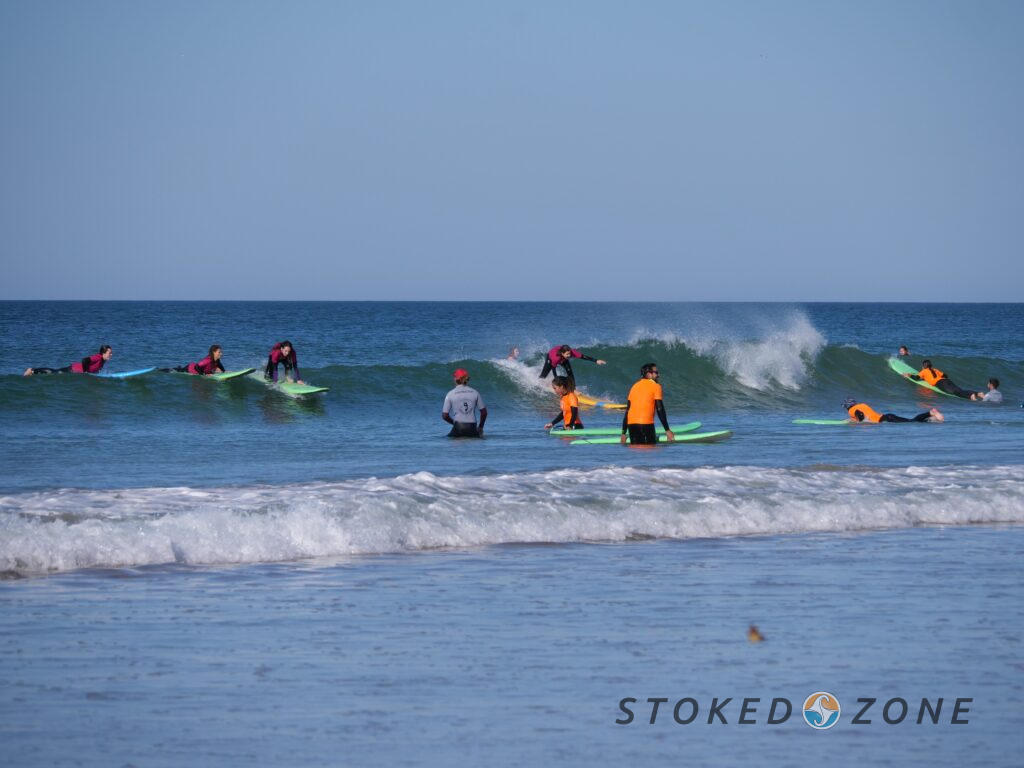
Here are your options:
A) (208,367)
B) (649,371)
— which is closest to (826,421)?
(649,371)

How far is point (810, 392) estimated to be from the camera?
98.2 ft

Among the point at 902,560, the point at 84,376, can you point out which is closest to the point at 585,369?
the point at 84,376

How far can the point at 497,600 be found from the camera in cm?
689

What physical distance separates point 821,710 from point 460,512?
483cm

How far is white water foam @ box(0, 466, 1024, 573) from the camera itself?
A: 8273 millimetres

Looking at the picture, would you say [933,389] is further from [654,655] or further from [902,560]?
[654,655]

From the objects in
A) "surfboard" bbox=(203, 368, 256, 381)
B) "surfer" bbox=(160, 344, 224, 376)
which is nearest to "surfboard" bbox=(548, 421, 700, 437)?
"surfboard" bbox=(203, 368, 256, 381)

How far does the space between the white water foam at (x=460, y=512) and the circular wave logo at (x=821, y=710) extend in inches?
163

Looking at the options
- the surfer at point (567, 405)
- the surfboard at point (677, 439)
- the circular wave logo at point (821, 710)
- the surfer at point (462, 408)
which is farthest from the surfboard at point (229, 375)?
the circular wave logo at point (821, 710)

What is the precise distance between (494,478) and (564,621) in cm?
521

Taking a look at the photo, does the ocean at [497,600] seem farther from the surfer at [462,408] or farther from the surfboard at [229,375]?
the surfboard at [229,375]

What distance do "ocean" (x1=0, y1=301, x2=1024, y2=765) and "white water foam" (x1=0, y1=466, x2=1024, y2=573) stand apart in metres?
0.03

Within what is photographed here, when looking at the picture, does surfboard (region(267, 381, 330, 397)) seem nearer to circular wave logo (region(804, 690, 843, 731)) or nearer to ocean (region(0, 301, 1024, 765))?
ocean (region(0, 301, 1024, 765))

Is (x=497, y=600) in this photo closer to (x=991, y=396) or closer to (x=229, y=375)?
(x=229, y=375)
